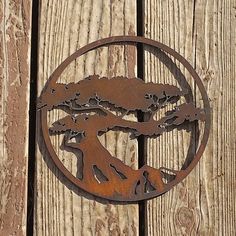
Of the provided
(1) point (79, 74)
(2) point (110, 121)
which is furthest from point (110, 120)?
(1) point (79, 74)

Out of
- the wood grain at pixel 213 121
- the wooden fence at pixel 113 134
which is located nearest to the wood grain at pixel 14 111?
the wooden fence at pixel 113 134

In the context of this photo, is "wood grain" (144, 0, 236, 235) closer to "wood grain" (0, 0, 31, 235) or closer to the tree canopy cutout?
the tree canopy cutout

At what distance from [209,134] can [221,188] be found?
106 millimetres

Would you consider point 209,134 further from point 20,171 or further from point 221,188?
point 20,171

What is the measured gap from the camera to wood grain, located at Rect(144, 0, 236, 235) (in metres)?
1.12

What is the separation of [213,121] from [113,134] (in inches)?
7.8

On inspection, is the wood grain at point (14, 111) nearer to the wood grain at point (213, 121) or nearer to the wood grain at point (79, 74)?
the wood grain at point (79, 74)

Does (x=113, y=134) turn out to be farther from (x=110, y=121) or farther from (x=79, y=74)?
(x=79, y=74)

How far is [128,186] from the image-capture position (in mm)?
1092

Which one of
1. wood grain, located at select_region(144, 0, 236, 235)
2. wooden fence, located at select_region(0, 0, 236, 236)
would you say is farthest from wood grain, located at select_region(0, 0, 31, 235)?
wood grain, located at select_region(144, 0, 236, 235)

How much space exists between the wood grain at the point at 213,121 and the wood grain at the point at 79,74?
4cm

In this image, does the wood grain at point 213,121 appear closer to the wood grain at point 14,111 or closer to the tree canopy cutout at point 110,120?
the tree canopy cutout at point 110,120

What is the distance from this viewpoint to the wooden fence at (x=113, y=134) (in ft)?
3.55

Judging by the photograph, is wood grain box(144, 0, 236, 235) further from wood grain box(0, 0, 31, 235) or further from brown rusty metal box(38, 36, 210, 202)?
wood grain box(0, 0, 31, 235)
